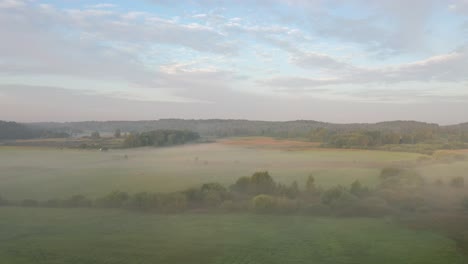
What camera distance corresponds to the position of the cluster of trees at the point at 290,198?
27.9m

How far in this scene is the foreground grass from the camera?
1823cm

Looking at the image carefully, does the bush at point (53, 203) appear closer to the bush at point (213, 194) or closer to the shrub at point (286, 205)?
the bush at point (213, 194)

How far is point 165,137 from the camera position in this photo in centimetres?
4012

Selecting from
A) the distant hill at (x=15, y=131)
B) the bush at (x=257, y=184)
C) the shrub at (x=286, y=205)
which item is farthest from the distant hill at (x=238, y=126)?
the shrub at (x=286, y=205)

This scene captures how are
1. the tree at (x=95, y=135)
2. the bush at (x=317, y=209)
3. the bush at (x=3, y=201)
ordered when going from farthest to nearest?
the tree at (x=95, y=135) < the bush at (x=317, y=209) < the bush at (x=3, y=201)

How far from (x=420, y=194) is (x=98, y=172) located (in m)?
26.3

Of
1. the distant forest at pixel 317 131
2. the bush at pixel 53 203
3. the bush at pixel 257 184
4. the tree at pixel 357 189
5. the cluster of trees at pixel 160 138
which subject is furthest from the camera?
the distant forest at pixel 317 131

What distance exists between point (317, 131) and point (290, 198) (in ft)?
45.7

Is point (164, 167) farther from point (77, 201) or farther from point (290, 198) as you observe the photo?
point (290, 198)

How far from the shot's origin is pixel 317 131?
→ 43094mm

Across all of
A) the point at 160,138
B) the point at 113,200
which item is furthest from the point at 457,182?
the point at 113,200

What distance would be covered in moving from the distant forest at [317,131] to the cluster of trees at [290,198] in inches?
329

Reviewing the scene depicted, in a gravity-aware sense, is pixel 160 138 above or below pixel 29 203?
above

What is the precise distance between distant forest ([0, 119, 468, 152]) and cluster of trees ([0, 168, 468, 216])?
8363 millimetres
